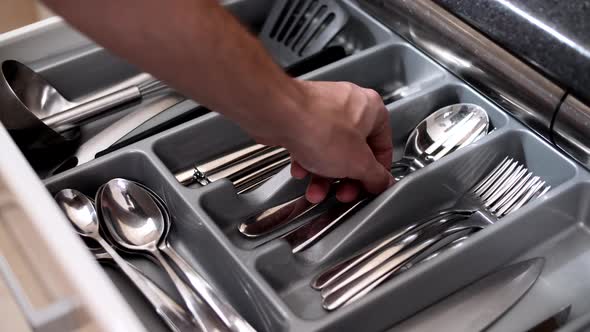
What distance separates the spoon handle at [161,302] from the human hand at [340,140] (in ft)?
0.52

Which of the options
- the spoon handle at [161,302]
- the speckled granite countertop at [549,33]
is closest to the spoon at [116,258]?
the spoon handle at [161,302]

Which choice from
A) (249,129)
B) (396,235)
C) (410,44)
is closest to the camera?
(249,129)

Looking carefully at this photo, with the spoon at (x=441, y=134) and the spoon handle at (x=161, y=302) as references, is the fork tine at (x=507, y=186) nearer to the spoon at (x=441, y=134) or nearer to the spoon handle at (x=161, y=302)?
the spoon at (x=441, y=134)

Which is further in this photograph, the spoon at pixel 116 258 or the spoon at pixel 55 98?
the spoon at pixel 55 98

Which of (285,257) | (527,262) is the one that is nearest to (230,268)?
(285,257)

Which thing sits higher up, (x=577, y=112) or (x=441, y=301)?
(x=577, y=112)

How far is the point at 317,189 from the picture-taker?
2.13 ft

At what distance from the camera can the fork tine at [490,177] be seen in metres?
0.68

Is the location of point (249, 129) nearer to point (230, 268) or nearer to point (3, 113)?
point (230, 268)

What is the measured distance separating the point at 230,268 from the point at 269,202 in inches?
4.2

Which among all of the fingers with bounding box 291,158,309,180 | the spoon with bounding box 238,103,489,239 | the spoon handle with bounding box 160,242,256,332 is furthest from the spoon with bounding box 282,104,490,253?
the spoon handle with bounding box 160,242,256,332

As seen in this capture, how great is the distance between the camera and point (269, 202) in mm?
679

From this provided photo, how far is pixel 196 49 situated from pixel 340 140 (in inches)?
6.6

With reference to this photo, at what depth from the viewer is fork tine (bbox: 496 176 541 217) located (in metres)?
0.64
